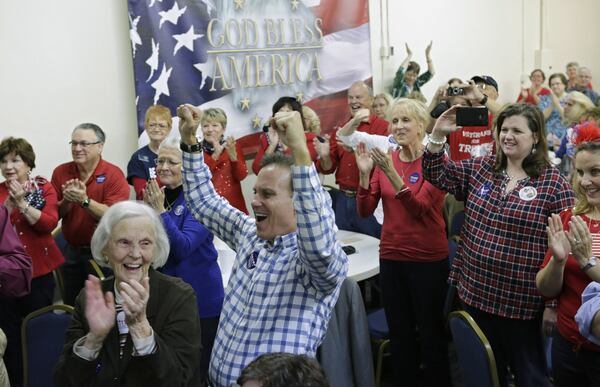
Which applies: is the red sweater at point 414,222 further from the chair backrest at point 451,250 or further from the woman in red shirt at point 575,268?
the woman in red shirt at point 575,268

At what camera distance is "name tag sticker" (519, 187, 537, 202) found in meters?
2.81

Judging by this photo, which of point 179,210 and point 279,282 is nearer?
point 279,282

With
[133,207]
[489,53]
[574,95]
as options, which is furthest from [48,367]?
[489,53]

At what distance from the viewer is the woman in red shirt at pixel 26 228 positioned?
3.62m

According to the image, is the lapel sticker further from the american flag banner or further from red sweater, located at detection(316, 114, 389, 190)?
the american flag banner

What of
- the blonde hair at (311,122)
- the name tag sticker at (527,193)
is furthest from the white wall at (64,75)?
the name tag sticker at (527,193)

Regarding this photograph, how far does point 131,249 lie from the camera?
2176mm

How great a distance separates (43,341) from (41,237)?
1046mm

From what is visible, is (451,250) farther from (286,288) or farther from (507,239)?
(286,288)

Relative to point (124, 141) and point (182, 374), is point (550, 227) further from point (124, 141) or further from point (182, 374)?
point (124, 141)

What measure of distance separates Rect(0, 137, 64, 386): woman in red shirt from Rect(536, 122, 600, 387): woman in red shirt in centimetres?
260

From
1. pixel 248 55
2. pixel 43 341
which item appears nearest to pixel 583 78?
pixel 248 55

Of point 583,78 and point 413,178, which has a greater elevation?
point 583,78

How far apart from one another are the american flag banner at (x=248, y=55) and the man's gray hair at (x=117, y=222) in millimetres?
3260
